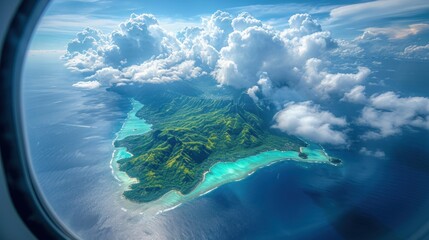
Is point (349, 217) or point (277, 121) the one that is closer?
point (349, 217)

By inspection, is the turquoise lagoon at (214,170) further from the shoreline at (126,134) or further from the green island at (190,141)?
the green island at (190,141)

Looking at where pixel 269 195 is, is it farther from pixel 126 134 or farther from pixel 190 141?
pixel 126 134

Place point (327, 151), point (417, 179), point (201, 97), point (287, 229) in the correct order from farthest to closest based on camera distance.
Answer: point (201, 97)
point (327, 151)
point (417, 179)
point (287, 229)

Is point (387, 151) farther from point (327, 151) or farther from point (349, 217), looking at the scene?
point (349, 217)

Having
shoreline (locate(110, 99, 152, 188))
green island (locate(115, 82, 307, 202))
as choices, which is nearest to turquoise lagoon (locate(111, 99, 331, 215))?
shoreline (locate(110, 99, 152, 188))

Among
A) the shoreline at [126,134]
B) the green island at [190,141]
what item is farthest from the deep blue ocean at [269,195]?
the green island at [190,141]

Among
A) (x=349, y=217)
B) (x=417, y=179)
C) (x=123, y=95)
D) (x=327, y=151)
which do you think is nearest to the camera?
(x=349, y=217)

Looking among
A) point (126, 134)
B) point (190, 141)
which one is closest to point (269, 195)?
point (190, 141)

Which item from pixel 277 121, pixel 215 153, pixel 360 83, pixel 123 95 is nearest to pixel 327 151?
pixel 277 121
